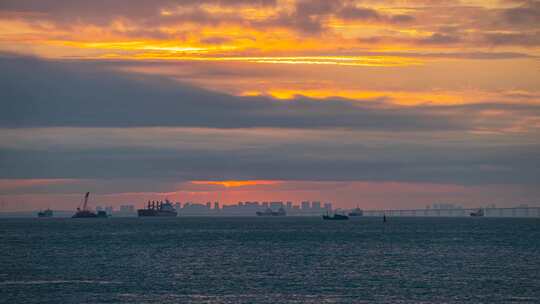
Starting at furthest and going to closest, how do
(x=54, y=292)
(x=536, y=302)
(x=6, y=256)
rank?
(x=6, y=256)
(x=54, y=292)
(x=536, y=302)

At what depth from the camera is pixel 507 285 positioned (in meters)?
99.4

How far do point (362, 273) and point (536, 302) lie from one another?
33257mm

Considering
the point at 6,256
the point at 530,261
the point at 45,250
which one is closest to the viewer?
the point at 530,261

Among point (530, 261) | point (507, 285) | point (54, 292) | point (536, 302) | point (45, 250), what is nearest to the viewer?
point (536, 302)

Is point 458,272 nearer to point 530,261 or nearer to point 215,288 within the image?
point 530,261

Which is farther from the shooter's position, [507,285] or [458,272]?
[458,272]

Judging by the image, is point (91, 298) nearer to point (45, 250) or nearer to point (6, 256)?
point (6, 256)

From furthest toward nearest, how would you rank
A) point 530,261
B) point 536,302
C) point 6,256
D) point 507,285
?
point 6,256, point 530,261, point 507,285, point 536,302

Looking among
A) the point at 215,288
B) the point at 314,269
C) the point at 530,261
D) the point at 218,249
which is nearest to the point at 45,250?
the point at 218,249

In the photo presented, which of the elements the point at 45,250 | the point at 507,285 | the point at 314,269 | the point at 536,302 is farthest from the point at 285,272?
the point at 45,250

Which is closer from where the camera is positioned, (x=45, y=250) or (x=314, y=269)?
(x=314, y=269)

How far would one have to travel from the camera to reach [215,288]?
96500 millimetres

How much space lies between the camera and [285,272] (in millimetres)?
116312

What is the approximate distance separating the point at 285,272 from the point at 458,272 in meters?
23.5
